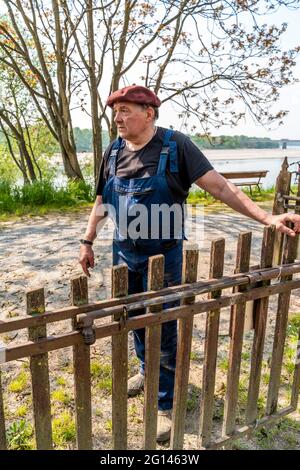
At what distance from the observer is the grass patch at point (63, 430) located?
219cm

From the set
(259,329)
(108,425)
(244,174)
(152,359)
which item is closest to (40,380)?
(152,359)

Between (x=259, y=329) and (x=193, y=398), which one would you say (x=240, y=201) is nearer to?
(x=259, y=329)

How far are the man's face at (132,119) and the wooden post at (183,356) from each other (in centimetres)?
79

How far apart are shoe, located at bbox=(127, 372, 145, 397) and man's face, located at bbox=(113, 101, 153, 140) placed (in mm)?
1680

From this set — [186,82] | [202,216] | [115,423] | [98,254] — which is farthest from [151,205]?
[186,82]

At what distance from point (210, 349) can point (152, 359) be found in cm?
35

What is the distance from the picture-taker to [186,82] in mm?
11492

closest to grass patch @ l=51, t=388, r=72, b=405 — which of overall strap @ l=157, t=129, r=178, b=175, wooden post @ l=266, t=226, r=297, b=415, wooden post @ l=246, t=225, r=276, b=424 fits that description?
wooden post @ l=246, t=225, r=276, b=424

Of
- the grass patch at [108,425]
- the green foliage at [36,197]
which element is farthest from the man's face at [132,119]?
the green foliage at [36,197]

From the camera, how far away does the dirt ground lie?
225cm

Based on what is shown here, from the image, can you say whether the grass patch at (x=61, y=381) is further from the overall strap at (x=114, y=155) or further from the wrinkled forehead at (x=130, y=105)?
the wrinkled forehead at (x=130, y=105)

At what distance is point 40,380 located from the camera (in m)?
1.54

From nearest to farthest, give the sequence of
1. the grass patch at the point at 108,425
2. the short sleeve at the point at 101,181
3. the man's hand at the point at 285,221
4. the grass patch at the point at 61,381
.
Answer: the man's hand at the point at 285,221 < the grass patch at the point at 108,425 < the short sleeve at the point at 101,181 < the grass patch at the point at 61,381
